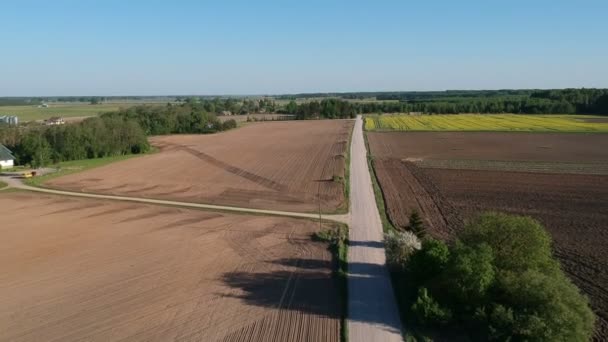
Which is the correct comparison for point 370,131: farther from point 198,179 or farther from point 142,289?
point 142,289

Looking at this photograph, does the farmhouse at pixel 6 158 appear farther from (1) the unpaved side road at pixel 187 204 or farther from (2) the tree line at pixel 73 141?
(1) the unpaved side road at pixel 187 204

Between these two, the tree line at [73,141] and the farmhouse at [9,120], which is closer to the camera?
the tree line at [73,141]

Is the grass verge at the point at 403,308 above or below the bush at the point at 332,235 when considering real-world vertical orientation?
below

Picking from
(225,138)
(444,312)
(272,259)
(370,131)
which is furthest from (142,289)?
(370,131)

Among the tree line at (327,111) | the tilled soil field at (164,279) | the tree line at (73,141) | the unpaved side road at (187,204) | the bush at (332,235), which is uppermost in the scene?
the tree line at (327,111)

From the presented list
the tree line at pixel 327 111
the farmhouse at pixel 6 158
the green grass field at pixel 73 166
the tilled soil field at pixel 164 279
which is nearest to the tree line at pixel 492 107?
the tree line at pixel 327 111

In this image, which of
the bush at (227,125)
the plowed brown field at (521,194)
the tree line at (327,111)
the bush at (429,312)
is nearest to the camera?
the bush at (429,312)

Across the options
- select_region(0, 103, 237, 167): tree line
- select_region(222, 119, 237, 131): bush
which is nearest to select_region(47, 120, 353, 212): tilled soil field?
select_region(0, 103, 237, 167): tree line
